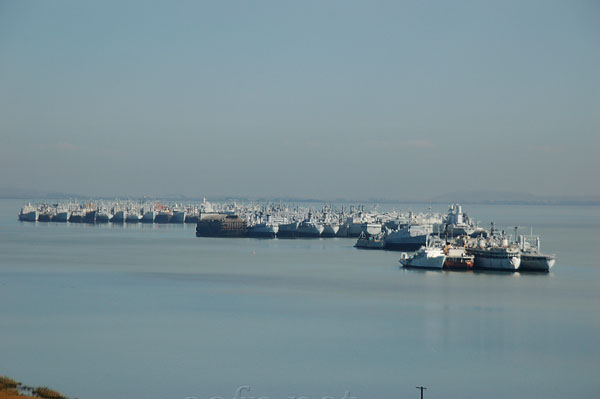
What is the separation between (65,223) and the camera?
327ft

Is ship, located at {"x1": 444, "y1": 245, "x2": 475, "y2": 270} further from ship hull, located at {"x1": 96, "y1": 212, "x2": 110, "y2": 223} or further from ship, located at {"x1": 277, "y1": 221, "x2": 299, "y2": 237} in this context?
ship hull, located at {"x1": 96, "y1": 212, "x2": 110, "y2": 223}

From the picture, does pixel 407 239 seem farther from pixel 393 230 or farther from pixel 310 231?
pixel 310 231

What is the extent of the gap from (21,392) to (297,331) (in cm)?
869

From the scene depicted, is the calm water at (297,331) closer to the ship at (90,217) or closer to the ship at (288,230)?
the ship at (288,230)

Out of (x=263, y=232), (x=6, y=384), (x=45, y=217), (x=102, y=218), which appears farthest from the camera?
(x=45, y=217)

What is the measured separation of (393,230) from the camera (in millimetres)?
63500

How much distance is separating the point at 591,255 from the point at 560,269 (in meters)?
10.9

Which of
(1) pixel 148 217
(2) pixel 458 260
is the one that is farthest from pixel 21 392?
(1) pixel 148 217

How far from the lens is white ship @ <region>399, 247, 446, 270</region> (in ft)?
126

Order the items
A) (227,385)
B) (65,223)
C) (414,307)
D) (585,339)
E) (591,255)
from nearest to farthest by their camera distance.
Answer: (227,385) < (585,339) < (414,307) < (591,255) < (65,223)

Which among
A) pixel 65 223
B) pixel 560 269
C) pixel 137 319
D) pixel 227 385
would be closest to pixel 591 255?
pixel 560 269

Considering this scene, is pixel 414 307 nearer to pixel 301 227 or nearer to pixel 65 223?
pixel 301 227

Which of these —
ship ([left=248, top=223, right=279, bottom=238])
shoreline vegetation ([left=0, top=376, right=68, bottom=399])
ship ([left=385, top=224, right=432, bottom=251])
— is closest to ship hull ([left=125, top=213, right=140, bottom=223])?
ship ([left=248, top=223, right=279, bottom=238])

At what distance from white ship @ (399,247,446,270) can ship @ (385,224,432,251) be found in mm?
12173
